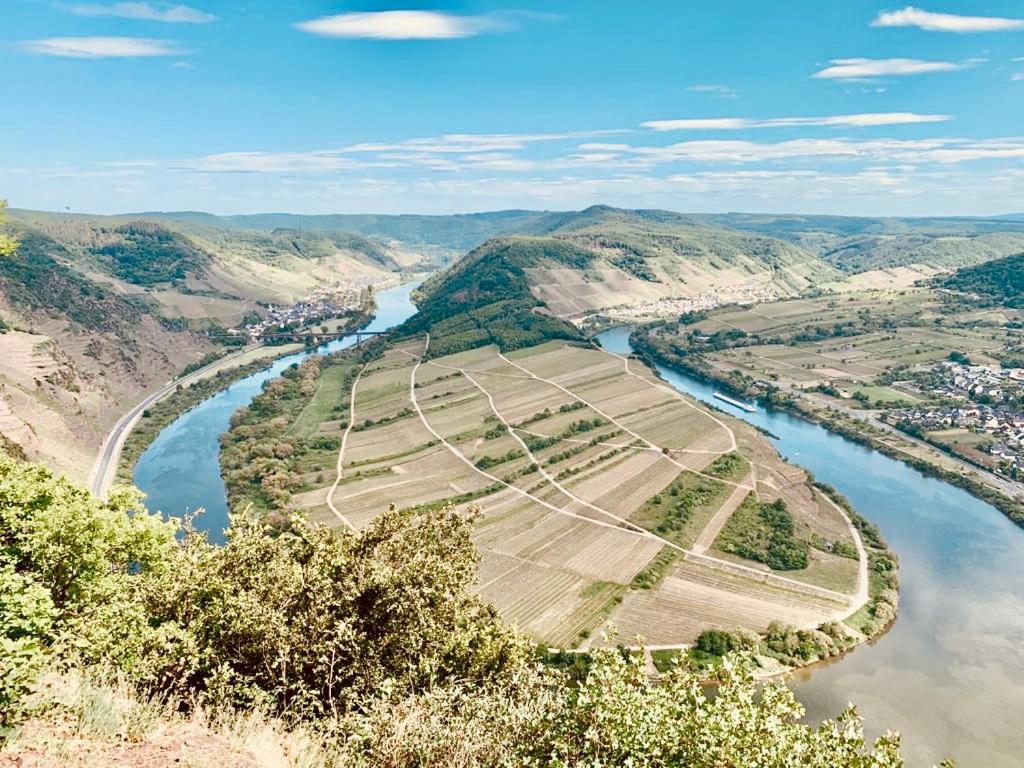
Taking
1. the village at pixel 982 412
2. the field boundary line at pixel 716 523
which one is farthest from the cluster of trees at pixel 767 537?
the village at pixel 982 412

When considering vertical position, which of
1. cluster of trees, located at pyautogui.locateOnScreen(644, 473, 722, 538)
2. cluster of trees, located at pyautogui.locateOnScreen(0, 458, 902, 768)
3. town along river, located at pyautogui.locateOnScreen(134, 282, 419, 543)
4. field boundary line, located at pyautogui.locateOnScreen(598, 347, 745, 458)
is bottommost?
town along river, located at pyautogui.locateOnScreen(134, 282, 419, 543)

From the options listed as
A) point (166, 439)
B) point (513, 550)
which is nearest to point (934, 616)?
point (513, 550)

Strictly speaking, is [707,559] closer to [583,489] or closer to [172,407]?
[583,489]

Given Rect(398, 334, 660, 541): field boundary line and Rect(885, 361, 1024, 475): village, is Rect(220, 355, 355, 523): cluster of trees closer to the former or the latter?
Rect(398, 334, 660, 541): field boundary line

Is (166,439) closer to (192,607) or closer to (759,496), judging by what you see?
(759,496)

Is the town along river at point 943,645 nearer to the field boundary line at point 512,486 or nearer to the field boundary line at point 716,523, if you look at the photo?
the field boundary line at point 716,523

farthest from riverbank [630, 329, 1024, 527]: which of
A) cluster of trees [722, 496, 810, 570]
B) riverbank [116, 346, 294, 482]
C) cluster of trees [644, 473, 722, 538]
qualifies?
riverbank [116, 346, 294, 482]
